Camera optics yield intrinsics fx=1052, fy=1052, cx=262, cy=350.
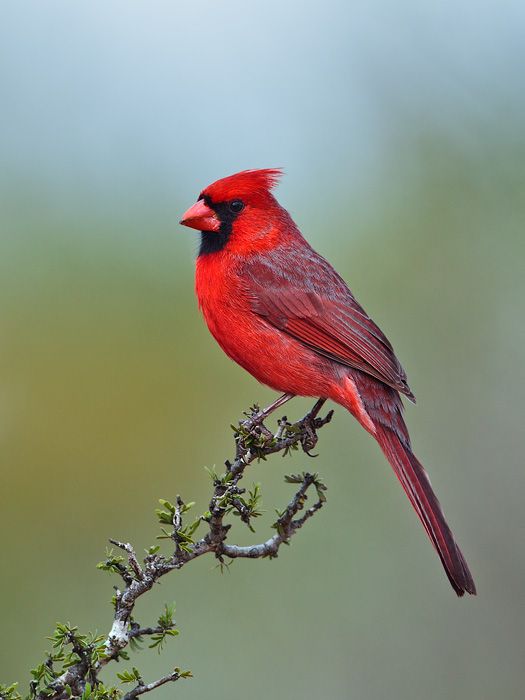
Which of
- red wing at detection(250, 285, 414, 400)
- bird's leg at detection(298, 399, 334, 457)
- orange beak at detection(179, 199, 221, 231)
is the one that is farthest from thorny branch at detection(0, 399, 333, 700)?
orange beak at detection(179, 199, 221, 231)

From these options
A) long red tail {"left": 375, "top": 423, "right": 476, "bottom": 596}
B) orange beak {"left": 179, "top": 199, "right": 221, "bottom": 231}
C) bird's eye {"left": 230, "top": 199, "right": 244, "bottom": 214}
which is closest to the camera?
long red tail {"left": 375, "top": 423, "right": 476, "bottom": 596}

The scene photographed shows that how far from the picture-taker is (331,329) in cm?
351

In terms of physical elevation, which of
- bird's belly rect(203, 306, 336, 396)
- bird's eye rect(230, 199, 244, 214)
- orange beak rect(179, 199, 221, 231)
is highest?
bird's eye rect(230, 199, 244, 214)

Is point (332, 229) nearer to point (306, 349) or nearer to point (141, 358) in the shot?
point (141, 358)

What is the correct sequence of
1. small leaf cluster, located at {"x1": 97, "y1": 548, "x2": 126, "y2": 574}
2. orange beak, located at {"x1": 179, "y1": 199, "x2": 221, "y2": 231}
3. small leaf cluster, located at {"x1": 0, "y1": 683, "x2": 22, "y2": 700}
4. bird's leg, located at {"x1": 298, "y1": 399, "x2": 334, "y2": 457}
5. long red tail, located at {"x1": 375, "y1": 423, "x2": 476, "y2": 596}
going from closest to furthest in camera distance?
small leaf cluster, located at {"x1": 0, "y1": 683, "x2": 22, "y2": 700}, small leaf cluster, located at {"x1": 97, "y1": 548, "x2": 126, "y2": 574}, long red tail, located at {"x1": 375, "y1": 423, "x2": 476, "y2": 596}, bird's leg, located at {"x1": 298, "y1": 399, "x2": 334, "y2": 457}, orange beak, located at {"x1": 179, "y1": 199, "x2": 221, "y2": 231}

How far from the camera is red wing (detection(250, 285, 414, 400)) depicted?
344 centimetres

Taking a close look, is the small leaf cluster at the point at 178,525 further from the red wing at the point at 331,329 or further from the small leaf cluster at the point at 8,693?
the red wing at the point at 331,329

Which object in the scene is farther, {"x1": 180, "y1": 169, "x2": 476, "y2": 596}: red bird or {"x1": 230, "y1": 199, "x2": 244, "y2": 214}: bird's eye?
{"x1": 230, "y1": 199, "x2": 244, "y2": 214}: bird's eye

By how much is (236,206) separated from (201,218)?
0.15m

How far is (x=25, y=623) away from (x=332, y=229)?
7.38 feet

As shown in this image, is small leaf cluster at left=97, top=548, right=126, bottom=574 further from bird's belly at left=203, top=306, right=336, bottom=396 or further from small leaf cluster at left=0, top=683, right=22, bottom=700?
bird's belly at left=203, top=306, right=336, bottom=396

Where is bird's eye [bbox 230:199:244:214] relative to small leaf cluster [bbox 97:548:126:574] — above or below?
above

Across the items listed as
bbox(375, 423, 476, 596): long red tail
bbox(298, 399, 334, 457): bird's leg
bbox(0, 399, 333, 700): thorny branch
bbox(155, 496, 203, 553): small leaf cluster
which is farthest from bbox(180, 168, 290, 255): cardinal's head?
bbox(155, 496, 203, 553): small leaf cluster

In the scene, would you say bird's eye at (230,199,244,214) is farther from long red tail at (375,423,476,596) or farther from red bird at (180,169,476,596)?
long red tail at (375,423,476,596)
